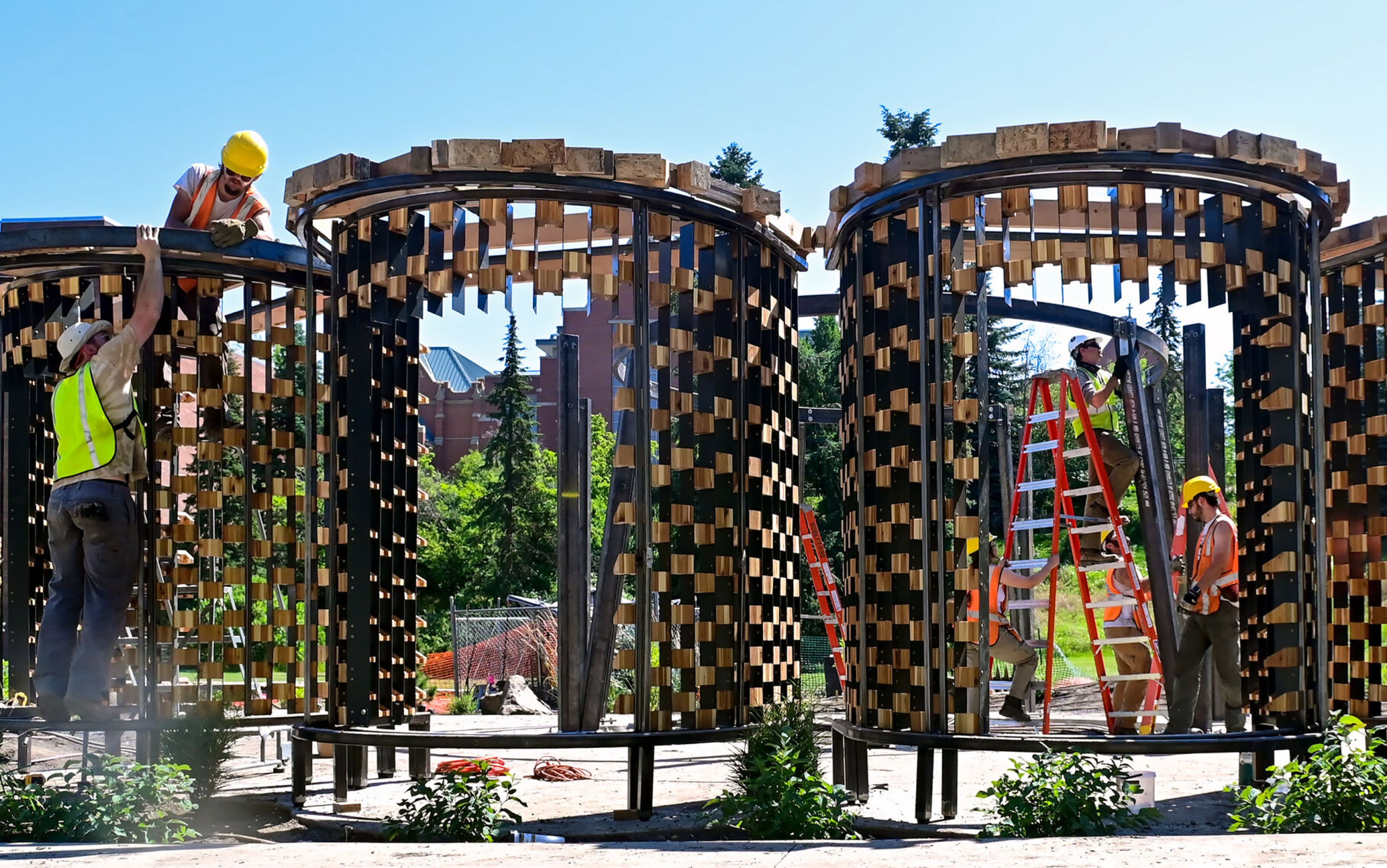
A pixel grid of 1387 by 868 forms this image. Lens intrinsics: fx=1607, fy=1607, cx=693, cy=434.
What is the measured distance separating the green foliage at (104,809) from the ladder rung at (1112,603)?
5495 mm

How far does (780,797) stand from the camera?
7730mm

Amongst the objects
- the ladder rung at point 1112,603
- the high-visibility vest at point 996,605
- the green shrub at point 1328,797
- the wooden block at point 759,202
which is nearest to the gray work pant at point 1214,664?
the ladder rung at point 1112,603

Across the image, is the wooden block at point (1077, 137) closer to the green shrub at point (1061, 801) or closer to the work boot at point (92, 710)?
the green shrub at point (1061, 801)

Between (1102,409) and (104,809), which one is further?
(1102,409)

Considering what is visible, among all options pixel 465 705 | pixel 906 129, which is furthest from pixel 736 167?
pixel 465 705

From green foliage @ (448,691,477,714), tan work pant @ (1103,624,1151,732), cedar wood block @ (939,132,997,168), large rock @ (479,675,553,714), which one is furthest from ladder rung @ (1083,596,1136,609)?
green foliage @ (448,691,477,714)

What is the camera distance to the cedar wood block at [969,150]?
8.64 metres

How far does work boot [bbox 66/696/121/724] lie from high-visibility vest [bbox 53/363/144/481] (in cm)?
143

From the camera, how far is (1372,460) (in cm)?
1150

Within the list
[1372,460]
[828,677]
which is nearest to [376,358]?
[1372,460]

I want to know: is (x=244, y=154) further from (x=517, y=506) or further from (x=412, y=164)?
(x=517, y=506)

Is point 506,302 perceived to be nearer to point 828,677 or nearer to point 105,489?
point 105,489

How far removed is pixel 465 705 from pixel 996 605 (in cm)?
1236

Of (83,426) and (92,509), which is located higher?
(83,426)
